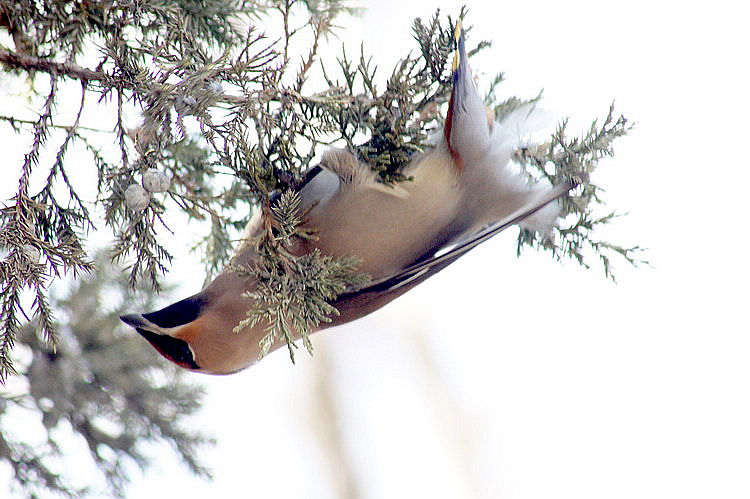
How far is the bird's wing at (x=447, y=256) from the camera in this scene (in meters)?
0.46

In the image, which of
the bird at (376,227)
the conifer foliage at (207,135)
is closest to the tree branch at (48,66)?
the conifer foliage at (207,135)

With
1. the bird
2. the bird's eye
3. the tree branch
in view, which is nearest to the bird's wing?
the bird

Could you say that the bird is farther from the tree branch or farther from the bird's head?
the tree branch

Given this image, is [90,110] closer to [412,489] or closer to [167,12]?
[167,12]

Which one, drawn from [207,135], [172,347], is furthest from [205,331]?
[207,135]

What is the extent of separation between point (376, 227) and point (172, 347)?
15cm

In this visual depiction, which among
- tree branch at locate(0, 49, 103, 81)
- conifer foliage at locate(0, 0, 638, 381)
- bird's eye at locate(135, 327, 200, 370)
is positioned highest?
tree branch at locate(0, 49, 103, 81)

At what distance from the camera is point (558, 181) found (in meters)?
0.50

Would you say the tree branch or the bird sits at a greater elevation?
the tree branch

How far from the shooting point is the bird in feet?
1.48

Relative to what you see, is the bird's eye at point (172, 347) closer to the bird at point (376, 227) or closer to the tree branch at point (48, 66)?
the bird at point (376, 227)

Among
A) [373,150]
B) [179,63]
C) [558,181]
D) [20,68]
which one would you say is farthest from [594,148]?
[20,68]

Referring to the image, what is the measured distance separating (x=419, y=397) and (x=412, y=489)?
270 millimetres

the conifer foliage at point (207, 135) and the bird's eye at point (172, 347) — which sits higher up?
the conifer foliage at point (207, 135)
